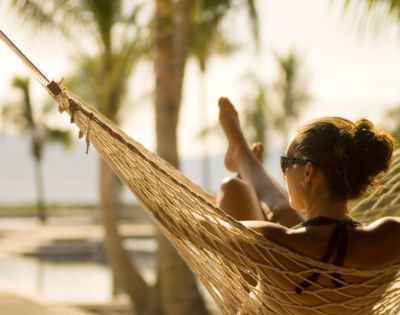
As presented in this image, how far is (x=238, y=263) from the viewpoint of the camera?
1.60 meters

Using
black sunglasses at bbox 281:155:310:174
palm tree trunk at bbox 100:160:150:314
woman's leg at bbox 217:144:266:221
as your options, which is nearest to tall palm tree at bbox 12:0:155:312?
palm tree trunk at bbox 100:160:150:314

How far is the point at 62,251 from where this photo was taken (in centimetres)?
1548

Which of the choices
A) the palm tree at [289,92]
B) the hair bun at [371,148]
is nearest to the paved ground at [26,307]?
the hair bun at [371,148]

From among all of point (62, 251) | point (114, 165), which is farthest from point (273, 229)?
point (62, 251)

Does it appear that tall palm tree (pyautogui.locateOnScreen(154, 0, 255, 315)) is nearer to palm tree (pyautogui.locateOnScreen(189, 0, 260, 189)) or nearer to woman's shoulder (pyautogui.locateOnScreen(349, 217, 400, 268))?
palm tree (pyautogui.locateOnScreen(189, 0, 260, 189))

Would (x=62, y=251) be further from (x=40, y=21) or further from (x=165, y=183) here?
(x=165, y=183)

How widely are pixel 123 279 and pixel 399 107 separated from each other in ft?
59.0

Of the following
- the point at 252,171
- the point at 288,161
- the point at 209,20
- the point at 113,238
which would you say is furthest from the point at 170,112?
the point at 288,161

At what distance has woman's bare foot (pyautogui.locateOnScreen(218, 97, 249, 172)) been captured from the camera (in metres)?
2.24

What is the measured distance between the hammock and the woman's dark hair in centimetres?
16

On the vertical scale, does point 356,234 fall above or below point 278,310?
above

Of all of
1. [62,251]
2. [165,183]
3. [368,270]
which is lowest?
[62,251]

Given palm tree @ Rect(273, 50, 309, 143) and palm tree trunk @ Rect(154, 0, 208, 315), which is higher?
palm tree @ Rect(273, 50, 309, 143)

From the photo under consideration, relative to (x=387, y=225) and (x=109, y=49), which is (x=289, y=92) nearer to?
(x=109, y=49)
